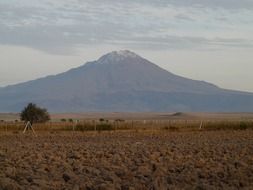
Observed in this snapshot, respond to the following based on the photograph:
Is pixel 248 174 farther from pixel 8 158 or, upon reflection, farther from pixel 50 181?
pixel 8 158

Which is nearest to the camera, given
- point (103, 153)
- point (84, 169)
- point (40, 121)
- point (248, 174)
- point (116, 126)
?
point (248, 174)

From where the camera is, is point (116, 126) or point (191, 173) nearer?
point (191, 173)

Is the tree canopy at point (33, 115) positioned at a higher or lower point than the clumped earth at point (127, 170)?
higher

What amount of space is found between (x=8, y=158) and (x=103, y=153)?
434 cm

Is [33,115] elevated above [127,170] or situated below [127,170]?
above

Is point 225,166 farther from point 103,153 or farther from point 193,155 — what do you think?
point 103,153

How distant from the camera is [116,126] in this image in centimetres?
6438

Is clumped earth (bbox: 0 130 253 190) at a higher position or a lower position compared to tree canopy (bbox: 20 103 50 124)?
lower

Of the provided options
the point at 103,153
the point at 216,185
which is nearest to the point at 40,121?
the point at 103,153

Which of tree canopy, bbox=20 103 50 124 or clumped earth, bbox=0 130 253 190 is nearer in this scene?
clumped earth, bbox=0 130 253 190

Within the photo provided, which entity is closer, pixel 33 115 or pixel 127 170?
pixel 127 170

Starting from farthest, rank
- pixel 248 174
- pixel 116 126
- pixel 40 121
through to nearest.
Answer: pixel 40 121 < pixel 116 126 < pixel 248 174

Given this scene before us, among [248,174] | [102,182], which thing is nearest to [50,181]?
[102,182]

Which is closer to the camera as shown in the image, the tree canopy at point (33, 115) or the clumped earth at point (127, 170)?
the clumped earth at point (127, 170)
